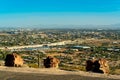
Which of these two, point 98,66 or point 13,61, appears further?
point 13,61

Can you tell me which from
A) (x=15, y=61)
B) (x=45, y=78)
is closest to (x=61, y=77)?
(x=45, y=78)

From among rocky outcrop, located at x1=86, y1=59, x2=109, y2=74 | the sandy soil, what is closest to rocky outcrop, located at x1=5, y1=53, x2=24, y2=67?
the sandy soil

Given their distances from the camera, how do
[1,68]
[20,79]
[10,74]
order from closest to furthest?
1. [20,79]
2. [10,74]
3. [1,68]

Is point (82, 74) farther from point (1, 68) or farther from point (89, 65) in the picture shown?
point (1, 68)

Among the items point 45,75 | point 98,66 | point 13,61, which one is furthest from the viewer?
point 13,61

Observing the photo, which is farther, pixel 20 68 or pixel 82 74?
pixel 20 68

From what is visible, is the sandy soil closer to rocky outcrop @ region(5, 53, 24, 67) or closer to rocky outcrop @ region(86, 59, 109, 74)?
rocky outcrop @ region(86, 59, 109, 74)

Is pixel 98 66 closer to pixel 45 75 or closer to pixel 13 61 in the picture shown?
pixel 45 75

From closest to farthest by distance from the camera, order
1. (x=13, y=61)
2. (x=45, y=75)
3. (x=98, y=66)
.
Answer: (x=45, y=75), (x=98, y=66), (x=13, y=61)

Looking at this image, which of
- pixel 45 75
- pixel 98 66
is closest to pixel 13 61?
pixel 45 75
